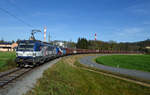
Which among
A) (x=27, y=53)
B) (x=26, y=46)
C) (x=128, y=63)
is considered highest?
(x=26, y=46)

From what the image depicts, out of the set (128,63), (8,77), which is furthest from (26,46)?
(128,63)

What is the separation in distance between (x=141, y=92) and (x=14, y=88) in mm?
9216

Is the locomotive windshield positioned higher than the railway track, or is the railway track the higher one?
the locomotive windshield

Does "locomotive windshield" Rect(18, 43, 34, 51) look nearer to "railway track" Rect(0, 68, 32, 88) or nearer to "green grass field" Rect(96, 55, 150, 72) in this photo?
"railway track" Rect(0, 68, 32, 88)

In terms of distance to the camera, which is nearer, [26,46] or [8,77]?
[8,77]

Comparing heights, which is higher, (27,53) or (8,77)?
(27,53)

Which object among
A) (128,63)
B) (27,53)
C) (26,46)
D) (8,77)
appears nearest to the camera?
(8,77)

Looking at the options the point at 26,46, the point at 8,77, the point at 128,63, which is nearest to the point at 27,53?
the point at 26,46

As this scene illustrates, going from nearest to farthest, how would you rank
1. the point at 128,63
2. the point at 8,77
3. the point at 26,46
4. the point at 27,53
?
the point at 8,77 → the point at 27,53 → the point at 26,46 → the point at 128,63

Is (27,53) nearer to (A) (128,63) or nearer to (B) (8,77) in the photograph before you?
(B) (8,77)

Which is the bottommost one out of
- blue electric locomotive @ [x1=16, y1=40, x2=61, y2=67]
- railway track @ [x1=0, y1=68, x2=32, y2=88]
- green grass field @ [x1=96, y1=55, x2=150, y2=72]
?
green grass field @ [x1=96, y1=55, x2=150, y2=72]

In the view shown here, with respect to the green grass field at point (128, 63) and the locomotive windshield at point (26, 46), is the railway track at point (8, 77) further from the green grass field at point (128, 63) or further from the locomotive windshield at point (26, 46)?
the green grass field at point (128, 63)

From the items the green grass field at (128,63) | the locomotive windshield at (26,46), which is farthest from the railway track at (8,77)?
the green grass field at (128,63)

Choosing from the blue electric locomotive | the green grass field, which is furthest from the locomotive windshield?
the green grass field
